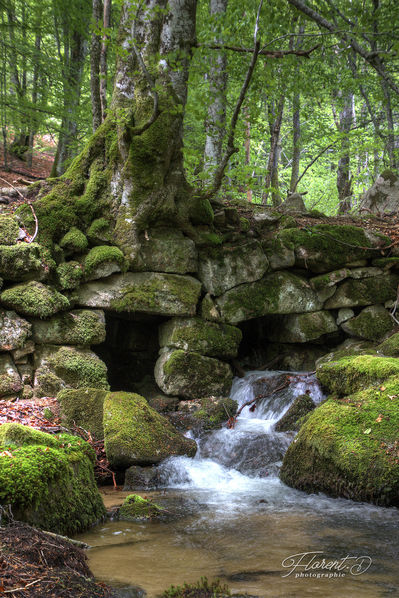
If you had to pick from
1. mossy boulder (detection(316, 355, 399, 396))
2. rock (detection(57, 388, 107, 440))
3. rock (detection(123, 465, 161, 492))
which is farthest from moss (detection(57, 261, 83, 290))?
mossy boulder (detection(316, 355, 399, 396))

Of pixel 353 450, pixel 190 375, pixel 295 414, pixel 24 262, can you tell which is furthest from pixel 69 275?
pixel 353 450

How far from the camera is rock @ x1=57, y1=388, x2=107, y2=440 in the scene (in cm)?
602

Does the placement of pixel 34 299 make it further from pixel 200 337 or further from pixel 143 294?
pixel 200 337

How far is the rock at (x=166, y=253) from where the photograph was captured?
8422 mm

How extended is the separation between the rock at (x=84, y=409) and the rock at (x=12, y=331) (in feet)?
4.06

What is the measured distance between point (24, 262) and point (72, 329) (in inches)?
54.4

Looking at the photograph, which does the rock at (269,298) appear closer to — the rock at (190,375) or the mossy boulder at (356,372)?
the rock at (190,375)

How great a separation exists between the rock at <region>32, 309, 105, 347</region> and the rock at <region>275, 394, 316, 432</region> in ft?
11.3

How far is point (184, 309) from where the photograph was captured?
331 inches

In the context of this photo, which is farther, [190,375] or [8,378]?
[190,375]

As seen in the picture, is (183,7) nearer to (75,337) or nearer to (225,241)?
(225,241)

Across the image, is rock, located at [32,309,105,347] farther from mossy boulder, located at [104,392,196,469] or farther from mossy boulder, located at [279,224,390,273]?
mossy boulder, located at [279,224,390,273]

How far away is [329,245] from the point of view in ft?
31.2

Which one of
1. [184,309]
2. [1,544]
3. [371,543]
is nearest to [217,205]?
[184,309]
